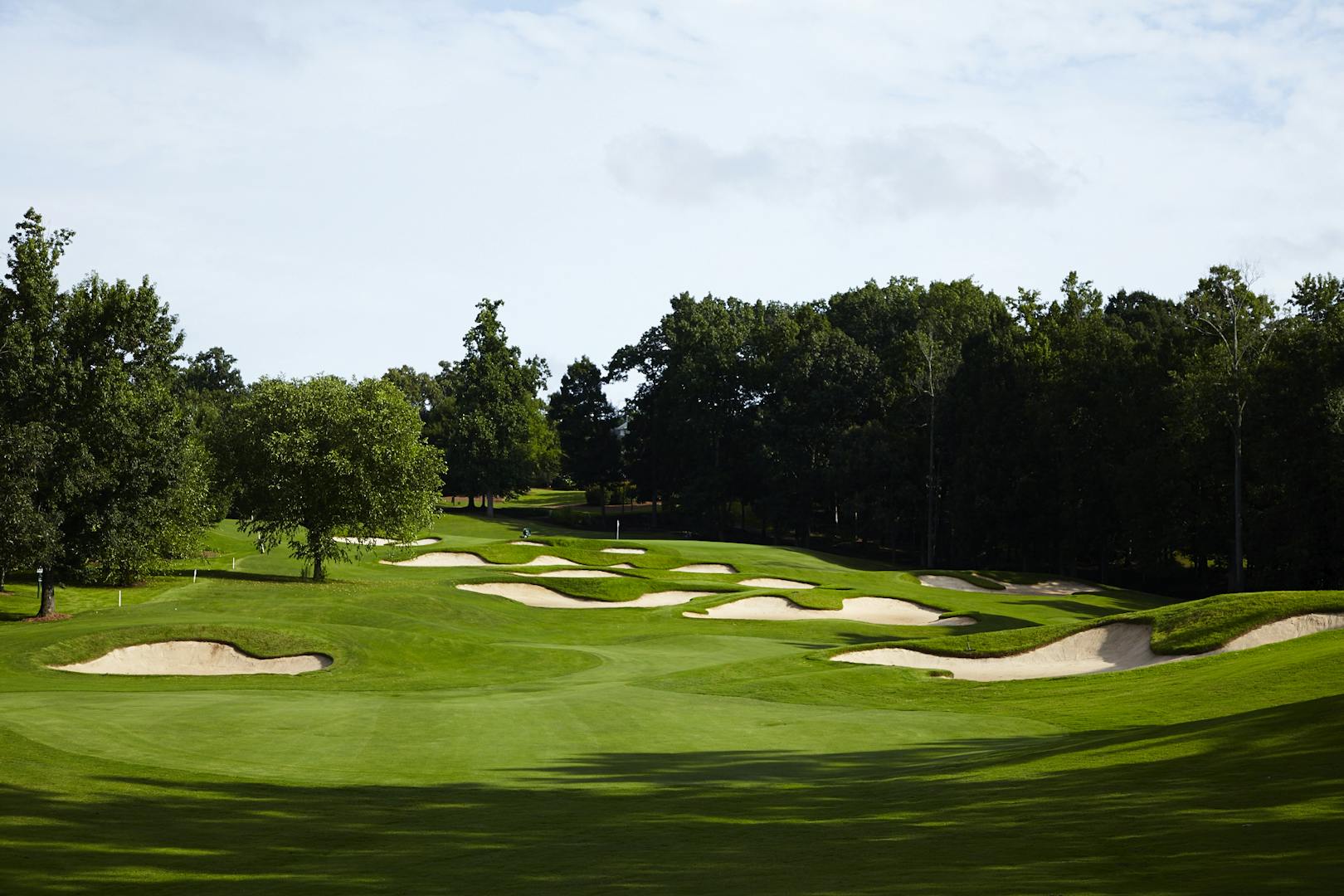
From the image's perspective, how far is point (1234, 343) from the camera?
205 feet

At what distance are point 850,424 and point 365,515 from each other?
168 feet

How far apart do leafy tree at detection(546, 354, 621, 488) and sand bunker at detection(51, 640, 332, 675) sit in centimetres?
8328

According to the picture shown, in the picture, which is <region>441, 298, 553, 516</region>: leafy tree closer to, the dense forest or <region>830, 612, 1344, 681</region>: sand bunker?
the dense forest

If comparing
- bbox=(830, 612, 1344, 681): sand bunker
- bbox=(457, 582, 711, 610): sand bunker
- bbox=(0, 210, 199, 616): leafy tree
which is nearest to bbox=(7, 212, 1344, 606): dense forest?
bbox=(0, 210, 199, 616): leafy tree

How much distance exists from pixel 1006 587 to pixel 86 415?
46.6 metres

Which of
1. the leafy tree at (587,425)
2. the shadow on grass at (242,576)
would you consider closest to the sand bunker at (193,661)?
the shadow on grass at (242,576)

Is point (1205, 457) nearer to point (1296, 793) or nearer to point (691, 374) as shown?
point (691, 374)

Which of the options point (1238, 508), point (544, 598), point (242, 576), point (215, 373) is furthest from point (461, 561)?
point (215, 373)

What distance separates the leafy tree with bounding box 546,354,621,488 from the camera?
112562mm

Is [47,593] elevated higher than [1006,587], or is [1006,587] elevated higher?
[47,593]

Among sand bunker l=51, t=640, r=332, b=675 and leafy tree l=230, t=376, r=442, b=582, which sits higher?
leafy tree l=230, t=376, r=442, b=582

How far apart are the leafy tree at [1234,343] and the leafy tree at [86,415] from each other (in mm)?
52122

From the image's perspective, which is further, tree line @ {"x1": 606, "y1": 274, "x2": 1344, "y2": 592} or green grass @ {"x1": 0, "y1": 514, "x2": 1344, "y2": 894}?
tree line @ {"x1": 606, "y1": 274, "x2": 1344, "y2": 592}

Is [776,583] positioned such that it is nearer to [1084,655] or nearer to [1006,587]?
[1006,587]
